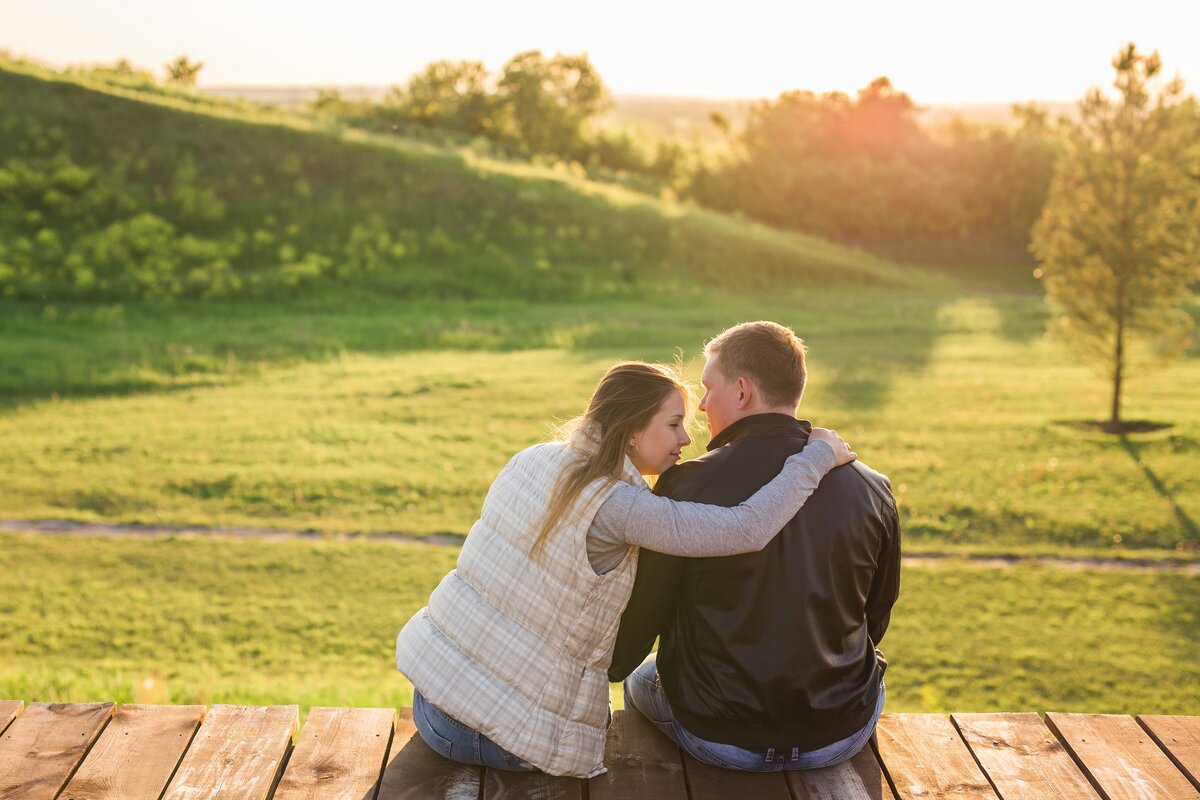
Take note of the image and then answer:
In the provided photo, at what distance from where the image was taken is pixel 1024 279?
140ft

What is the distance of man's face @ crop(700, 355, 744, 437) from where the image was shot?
3709mm

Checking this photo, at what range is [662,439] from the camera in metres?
3.61

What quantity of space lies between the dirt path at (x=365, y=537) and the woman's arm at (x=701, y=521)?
22.3 ft

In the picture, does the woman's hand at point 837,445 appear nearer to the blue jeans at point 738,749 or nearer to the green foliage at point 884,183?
the blue jeans at point 738,749

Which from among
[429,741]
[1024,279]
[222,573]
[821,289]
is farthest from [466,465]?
Answer: [1024,279]

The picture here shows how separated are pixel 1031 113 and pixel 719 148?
1747 cm

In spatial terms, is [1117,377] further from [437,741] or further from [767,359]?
[437,741]

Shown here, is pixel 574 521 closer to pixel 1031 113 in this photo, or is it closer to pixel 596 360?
pixel 596 360

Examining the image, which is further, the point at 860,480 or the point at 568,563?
the point at 860,480

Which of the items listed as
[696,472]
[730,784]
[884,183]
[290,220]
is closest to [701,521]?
[696,472]

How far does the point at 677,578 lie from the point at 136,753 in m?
2.16

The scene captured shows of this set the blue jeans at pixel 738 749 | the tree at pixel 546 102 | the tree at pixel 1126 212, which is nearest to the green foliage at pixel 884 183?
the tree at pixel 546 102

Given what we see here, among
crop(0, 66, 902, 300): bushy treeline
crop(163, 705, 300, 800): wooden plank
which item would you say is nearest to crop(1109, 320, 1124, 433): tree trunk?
crop(163, 705, 300, 800): wooden plank

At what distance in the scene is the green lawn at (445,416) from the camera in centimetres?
1093
